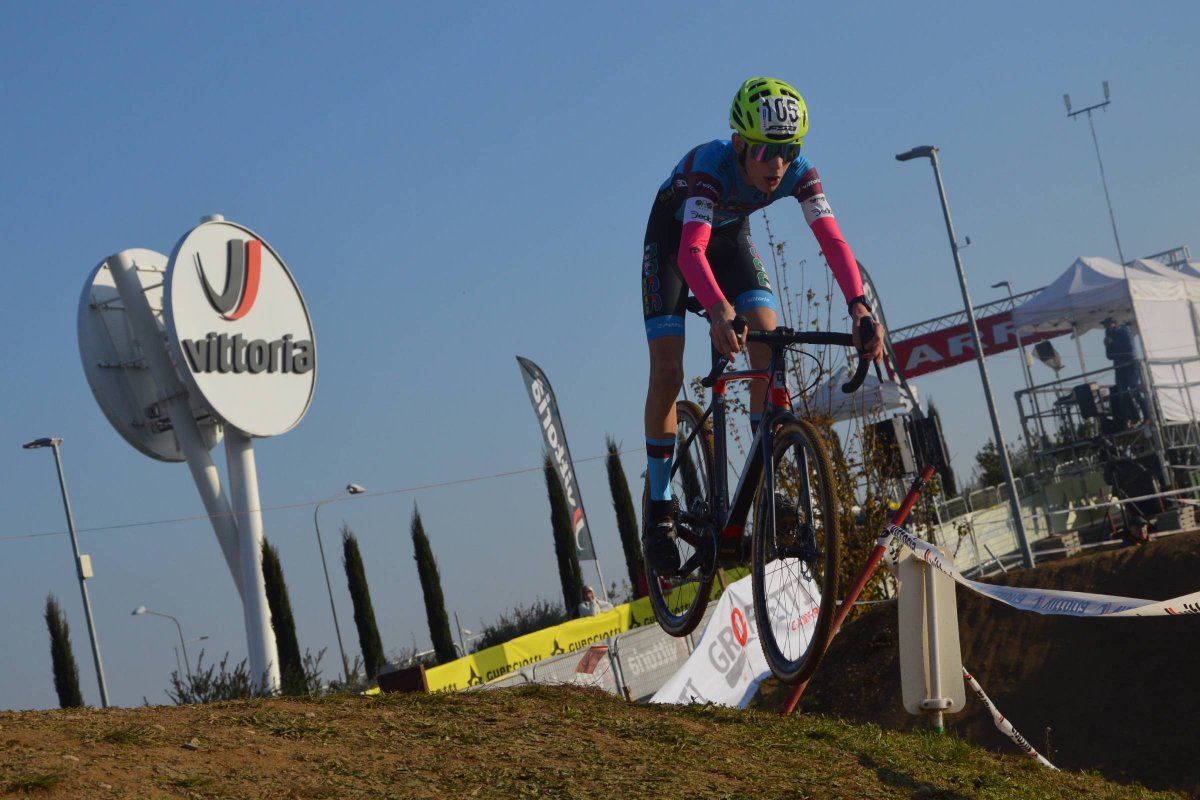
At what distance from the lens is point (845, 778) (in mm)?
5926

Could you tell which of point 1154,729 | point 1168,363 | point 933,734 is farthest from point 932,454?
point 933,734

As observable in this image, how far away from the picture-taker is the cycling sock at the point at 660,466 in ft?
23.9

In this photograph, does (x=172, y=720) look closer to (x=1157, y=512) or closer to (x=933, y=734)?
(x=933, y=734)

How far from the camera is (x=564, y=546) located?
39.8m

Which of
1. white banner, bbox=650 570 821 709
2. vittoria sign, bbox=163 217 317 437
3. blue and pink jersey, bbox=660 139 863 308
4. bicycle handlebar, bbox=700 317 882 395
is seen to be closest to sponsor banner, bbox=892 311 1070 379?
vittoria sign, bbox=163 217 317 437

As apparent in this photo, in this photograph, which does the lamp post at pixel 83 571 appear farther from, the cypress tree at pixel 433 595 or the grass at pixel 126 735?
the grass at pixel 126 735

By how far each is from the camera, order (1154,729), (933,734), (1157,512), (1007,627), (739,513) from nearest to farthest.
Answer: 1. (739,513)
2. (933,734)
3. (1154,729)
4. (1007,627)
5. (1157,512)

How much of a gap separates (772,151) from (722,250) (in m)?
0.84

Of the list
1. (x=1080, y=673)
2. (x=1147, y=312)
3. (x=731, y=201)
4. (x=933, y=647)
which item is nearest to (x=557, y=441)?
Answer: (x=1147, y=312)

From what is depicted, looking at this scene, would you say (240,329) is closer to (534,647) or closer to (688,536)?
(534,647)

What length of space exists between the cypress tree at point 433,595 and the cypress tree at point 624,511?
226 inches

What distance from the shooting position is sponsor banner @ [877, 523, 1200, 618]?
22.3 feet

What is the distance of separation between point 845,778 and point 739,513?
55.6 inches

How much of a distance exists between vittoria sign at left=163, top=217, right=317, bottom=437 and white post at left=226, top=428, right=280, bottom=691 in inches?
62.6
